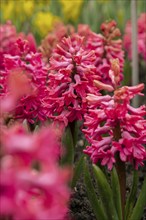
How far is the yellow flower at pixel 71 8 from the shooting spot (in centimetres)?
518

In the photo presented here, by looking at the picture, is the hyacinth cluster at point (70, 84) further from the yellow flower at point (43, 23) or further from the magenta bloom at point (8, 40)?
the yellow flower at point (43, 23)

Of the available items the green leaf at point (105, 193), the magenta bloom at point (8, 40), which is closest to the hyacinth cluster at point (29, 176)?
the green leaf at point (105, 193)

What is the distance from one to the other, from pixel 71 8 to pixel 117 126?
3.56 meters

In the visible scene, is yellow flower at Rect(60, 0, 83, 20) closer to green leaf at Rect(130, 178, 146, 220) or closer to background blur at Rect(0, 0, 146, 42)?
background blur at Rect(0, 0, 146, 42)

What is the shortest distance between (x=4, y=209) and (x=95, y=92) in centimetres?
124

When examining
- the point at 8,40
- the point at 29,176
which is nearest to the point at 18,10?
the point at 8,40

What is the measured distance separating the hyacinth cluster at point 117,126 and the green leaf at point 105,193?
6 centimetres

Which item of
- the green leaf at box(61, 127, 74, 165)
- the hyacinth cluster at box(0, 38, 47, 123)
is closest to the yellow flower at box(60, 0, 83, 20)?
the hyacinth cluster at box(0, 38, 47, 123)

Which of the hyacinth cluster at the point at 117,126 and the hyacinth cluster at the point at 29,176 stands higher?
the hyacinth cluster at the point at 29,176

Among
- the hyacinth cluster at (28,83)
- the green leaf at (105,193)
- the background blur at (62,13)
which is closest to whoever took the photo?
the green leaf at (105,193)

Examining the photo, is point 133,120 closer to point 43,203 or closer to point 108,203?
point 108,203

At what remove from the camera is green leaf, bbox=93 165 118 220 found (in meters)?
1.66

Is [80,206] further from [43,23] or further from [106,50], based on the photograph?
[43,23]

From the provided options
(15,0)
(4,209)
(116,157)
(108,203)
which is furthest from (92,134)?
(15,0)
